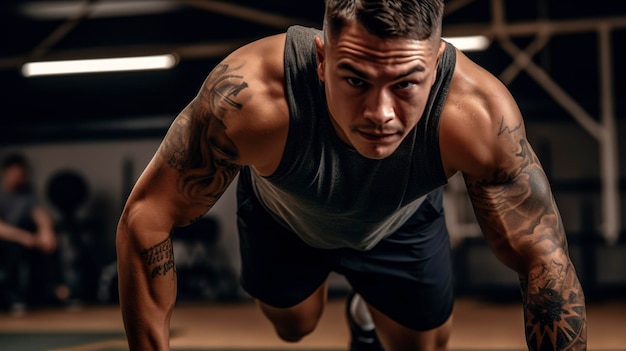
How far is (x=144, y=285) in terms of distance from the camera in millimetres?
1720

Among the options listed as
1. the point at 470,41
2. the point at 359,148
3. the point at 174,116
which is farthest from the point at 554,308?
the point at 174,116

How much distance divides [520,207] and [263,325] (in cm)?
399

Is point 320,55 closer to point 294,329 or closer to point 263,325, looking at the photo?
point 294,329

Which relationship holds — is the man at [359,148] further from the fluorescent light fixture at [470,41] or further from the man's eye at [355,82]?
the fluorescent light fixture at [470,41]

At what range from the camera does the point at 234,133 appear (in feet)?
5.42

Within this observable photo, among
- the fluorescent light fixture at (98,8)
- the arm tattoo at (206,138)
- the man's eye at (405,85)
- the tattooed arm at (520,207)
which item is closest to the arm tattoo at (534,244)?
the tattooed arm at (520,207)

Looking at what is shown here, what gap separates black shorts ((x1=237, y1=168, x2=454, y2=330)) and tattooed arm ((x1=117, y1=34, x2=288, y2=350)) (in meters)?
0.63

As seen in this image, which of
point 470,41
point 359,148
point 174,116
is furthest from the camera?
point 174,116

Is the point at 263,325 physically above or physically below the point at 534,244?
below

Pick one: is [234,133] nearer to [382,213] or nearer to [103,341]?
[382,213]

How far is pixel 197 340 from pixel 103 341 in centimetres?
56

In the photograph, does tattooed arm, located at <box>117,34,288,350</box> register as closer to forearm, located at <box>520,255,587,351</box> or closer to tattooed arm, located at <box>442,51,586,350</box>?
tattooed arm, located at <box>442,51,586,350</box>

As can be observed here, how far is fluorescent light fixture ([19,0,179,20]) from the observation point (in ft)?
25.3

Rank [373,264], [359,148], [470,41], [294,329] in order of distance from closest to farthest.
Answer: [359,148] → [373,264] → [294,329] → [470,41]
